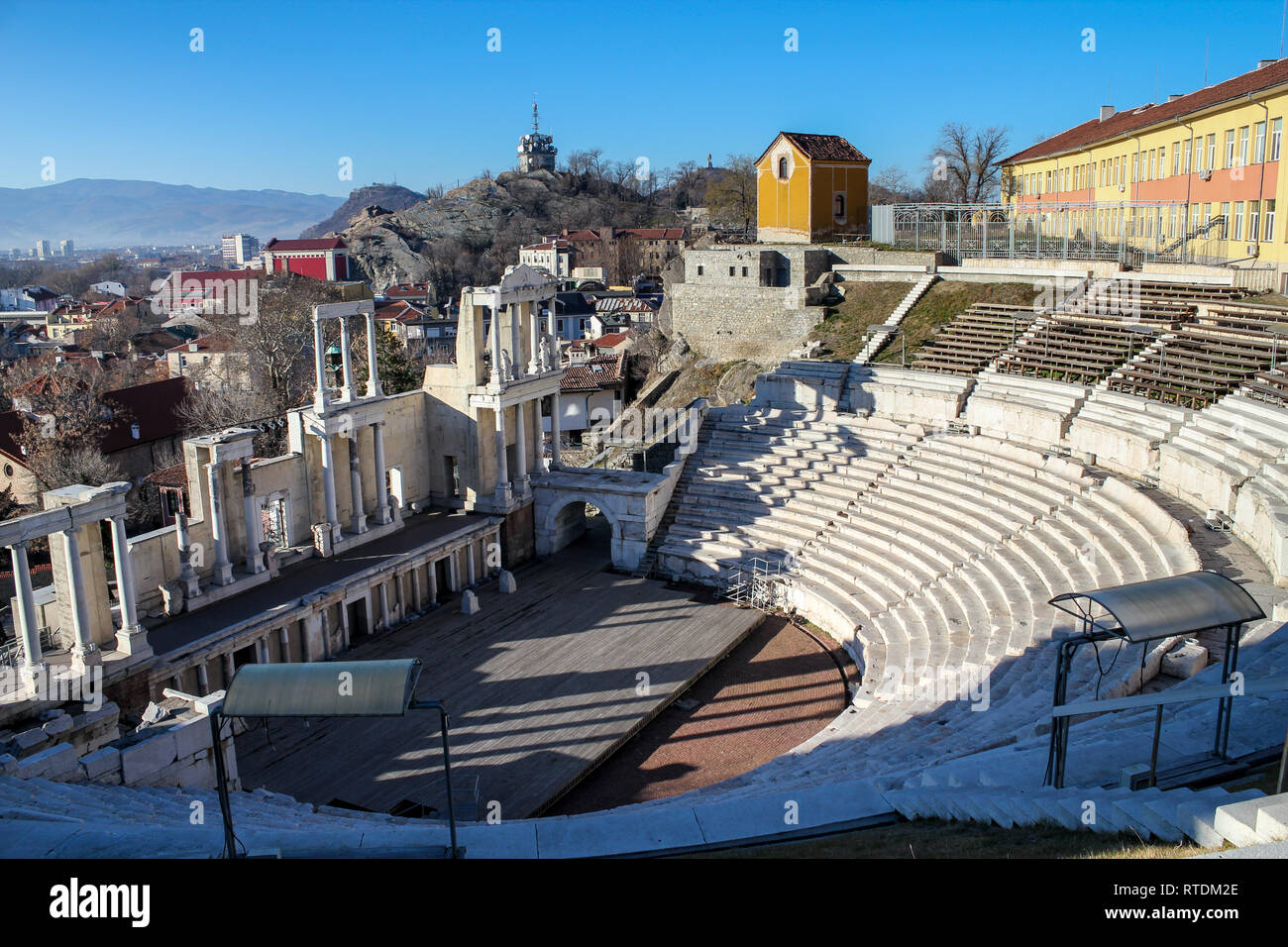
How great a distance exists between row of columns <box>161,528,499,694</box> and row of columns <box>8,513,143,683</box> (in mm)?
1392

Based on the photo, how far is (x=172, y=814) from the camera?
41.7 ft

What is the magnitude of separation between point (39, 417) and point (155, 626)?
2443 cm

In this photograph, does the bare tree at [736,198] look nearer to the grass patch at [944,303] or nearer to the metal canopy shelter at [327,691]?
the grass patch at [944,303]

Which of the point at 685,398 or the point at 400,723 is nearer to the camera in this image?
the point at 400,723

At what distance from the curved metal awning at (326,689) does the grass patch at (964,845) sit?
10.6ft

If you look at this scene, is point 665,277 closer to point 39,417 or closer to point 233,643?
point 39,417

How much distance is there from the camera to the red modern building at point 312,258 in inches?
4299

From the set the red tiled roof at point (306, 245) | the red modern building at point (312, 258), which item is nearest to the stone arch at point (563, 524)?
Answer: the red modern building at point (312, 258)

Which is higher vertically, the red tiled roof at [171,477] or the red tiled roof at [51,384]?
the red tiled roof at [51,384]

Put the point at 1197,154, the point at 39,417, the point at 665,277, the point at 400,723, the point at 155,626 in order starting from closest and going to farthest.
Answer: the point at 400,723, the point at 155,626, the point at 1197,154, the point at 39,417, the point at 665,277

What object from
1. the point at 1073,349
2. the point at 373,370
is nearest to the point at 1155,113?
the point at 1073,349

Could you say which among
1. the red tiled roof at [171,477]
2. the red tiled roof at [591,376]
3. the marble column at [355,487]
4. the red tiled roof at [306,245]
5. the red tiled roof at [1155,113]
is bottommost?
the red tiled roof at [171,477]

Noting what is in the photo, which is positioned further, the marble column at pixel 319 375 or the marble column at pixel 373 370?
the marble column at pixel 373 370
